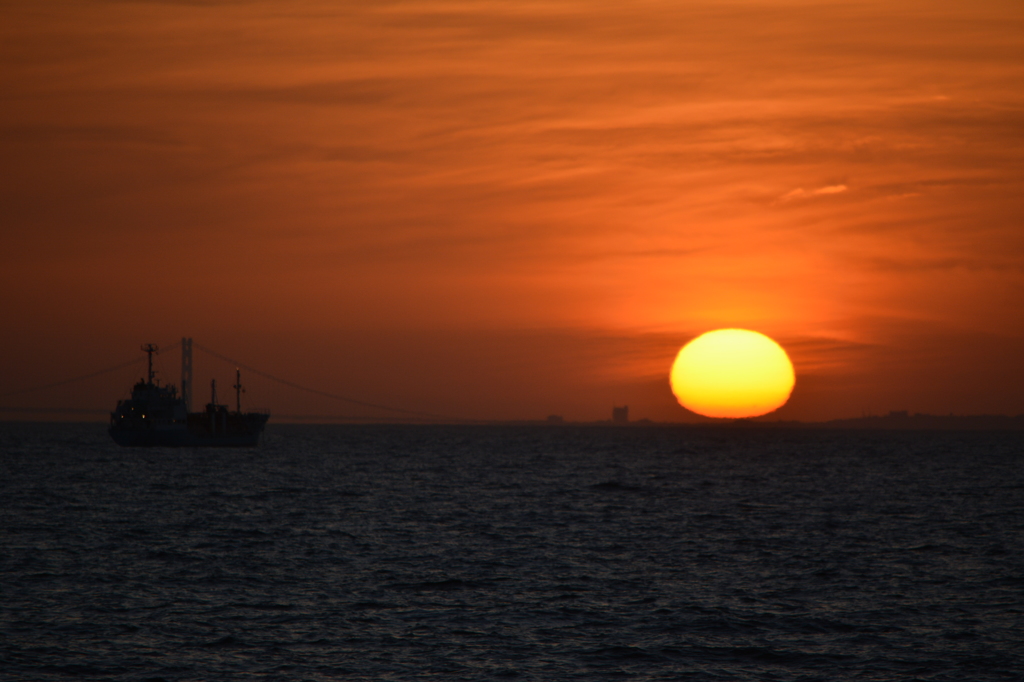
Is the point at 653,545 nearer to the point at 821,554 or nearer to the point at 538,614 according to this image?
the point at 821,554

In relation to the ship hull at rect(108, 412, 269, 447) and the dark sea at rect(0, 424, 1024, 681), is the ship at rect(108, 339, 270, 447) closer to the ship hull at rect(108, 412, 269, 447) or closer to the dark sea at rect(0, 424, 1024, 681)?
the ship hull at rect(108, 412, 269, 447)

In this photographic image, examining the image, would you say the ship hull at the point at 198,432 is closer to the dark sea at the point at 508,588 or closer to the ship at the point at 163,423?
the ship at the point at 163,423

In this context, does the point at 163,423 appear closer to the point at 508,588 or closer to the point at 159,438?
the point at 159,438

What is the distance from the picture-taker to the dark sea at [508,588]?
27375mm

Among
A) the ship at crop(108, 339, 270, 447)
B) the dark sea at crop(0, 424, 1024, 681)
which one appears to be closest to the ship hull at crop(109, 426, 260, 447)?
the ship at crop(108, 339, 270, 447)

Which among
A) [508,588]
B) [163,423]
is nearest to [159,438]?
[163,423]

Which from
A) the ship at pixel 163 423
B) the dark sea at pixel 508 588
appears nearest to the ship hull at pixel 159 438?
the ship at pixel 163 423

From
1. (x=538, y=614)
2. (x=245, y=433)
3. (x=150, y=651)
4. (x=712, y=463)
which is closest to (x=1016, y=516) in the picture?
(x=538, y=614)

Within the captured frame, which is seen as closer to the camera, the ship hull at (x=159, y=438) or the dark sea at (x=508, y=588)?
the dark sea at (x=508, y=588)

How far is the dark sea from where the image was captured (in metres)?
27.4

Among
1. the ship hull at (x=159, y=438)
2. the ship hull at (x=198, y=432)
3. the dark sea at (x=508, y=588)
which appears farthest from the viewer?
the ship hull at (x=198, y=432)

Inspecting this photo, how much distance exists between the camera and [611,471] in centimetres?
12581

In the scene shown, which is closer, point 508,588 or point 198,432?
point 508,588

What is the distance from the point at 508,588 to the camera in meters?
37.9
